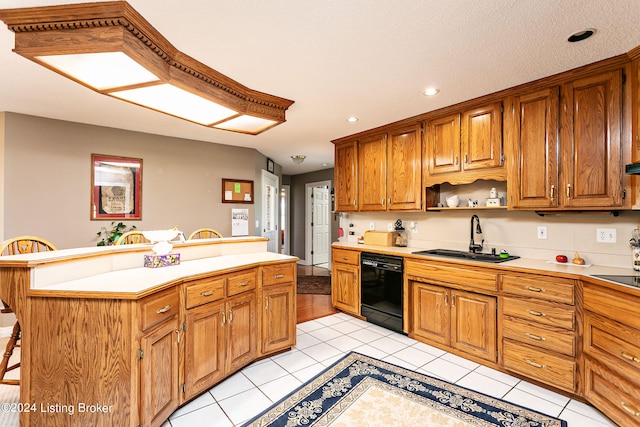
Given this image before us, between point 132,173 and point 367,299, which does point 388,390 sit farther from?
point 132,173

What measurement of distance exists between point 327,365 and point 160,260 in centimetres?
162

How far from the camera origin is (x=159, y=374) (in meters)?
1.74

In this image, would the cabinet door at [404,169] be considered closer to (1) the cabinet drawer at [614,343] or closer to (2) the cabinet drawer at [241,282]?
(1) the cabinet drawer at [614,343]

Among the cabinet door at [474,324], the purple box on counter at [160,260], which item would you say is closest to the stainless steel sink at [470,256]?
the cabinet door at [474,324]

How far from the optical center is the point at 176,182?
4.26 m

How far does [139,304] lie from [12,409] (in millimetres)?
1406

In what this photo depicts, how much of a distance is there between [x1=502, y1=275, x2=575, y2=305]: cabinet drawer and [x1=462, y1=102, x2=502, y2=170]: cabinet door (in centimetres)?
104

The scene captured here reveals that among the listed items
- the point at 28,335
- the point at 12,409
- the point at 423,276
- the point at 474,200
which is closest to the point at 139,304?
the point at 28,335

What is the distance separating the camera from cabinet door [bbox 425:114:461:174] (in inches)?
120

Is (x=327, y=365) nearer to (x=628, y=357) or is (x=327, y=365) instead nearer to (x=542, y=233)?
(x=628, y=357)

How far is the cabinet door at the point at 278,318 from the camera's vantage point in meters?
2.61

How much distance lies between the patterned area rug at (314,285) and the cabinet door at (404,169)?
7.09 ft

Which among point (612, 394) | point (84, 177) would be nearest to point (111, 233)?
point (84, 177)

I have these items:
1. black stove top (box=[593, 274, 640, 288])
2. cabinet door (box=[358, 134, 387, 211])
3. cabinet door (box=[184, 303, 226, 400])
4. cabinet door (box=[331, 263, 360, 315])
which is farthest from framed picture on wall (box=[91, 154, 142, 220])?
black stove top (box=[593, 274, 640, 288])
